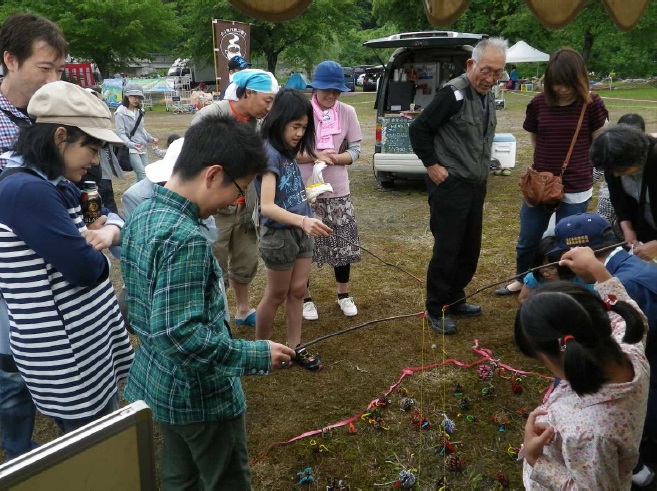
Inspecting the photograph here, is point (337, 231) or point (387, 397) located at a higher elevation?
point (337, 231)

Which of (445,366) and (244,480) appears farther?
(445,366)

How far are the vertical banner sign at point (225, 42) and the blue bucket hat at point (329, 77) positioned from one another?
175 inches

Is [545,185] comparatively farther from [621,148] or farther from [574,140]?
[621,148]

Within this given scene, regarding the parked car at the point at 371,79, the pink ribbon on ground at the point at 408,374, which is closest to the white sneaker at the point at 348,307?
the pink ribbon on ground at the point at 408,374

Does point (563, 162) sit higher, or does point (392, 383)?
point (563, 162)

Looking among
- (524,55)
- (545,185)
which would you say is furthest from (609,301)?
(524,55)

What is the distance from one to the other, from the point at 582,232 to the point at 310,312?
2.14m

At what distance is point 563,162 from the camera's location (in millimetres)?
3877

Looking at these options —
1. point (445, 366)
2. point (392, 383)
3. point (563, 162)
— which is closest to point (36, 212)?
point (392, 383)

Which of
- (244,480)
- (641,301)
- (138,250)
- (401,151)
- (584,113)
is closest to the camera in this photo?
(138,250)

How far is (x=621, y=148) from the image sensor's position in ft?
9.00

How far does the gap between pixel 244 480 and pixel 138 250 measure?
963 mm

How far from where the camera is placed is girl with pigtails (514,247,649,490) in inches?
61.6

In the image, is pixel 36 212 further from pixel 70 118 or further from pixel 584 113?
pixel 584 113
